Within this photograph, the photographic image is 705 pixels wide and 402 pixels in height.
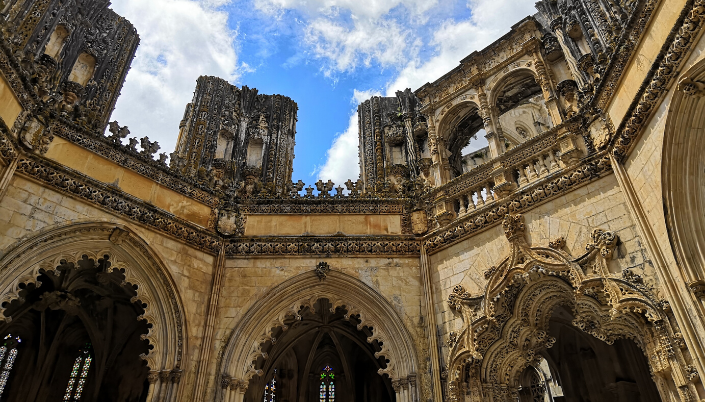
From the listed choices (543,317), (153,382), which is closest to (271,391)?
(153,382)

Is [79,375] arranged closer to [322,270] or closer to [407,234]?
[322,270]

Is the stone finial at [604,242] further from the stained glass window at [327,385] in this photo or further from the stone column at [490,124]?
the stained glass window at [327,385]

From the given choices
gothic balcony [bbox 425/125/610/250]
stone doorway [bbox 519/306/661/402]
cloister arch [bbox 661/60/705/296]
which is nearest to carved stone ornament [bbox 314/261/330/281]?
gothic balcony [bbox 425/125/610/250]

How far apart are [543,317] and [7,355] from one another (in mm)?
14699

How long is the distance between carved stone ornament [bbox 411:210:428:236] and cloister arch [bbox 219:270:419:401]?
1.93 m

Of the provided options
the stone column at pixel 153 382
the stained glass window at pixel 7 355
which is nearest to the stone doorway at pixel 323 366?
the stone column at pixel 153 382

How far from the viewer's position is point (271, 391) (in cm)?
1547

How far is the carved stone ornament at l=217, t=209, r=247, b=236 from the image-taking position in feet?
38.1

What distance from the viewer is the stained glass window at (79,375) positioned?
13719 millimetres

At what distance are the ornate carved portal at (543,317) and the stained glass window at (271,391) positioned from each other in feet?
27.0

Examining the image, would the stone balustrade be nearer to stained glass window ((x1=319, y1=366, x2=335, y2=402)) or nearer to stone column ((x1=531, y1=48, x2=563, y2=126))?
stone column ((x1=531, y1=48, x2=563, y2=126))

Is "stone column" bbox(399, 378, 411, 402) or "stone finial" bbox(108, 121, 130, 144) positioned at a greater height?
"stone finial" bbox(108, 121, 130, 144)

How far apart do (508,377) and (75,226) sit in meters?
9.28

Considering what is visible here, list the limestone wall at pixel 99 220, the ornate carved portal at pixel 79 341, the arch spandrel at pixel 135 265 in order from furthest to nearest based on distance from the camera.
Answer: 1. the ornate carved portal at pixel 79 341
2. the arch spandrel at pixel 135 265
3. the limestone wall at pixel 99 220
